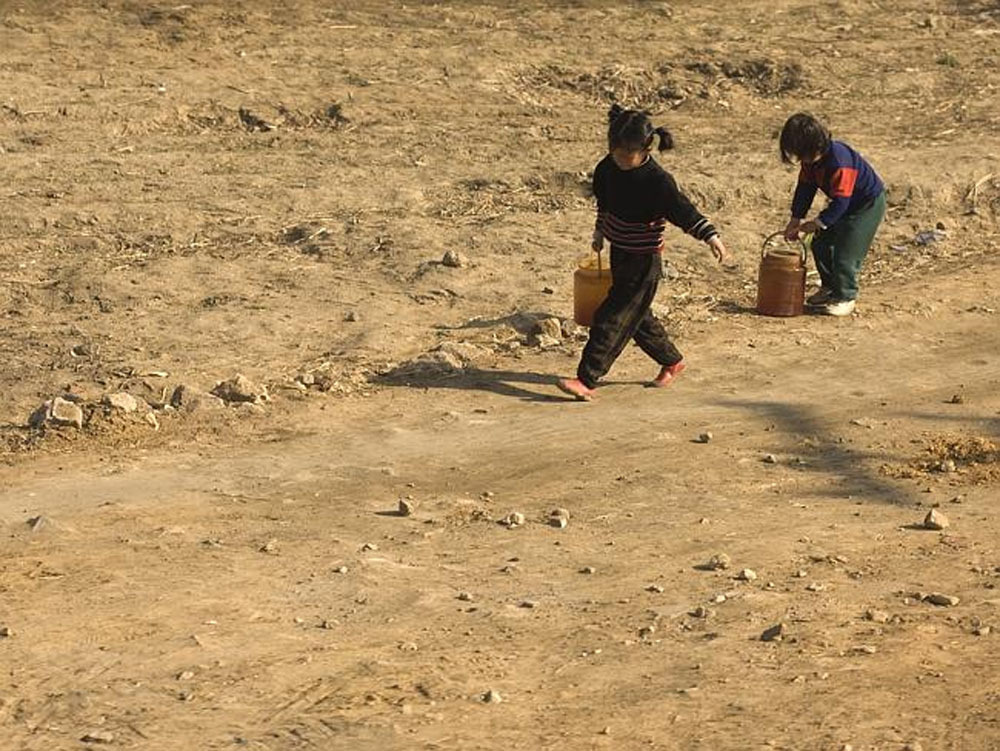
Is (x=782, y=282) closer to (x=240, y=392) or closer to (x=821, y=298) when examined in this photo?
(x=821, y=298)

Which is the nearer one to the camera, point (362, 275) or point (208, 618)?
point (208, 618)

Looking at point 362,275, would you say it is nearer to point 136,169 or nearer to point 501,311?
point 501,311

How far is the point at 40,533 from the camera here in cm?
835

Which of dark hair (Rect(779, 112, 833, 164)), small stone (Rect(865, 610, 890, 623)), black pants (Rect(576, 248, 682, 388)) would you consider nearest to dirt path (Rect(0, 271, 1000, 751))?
small stone (Rect(865, 610, 890, 623))

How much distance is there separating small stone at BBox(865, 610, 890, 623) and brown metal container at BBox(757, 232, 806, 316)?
172 inches

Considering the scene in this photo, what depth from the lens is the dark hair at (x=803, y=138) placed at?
11000 millimetres

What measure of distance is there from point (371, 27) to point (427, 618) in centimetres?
1012

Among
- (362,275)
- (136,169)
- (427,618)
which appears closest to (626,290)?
(362,275)

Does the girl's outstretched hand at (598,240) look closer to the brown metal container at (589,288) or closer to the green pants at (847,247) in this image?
the brown metal container at (589,288)

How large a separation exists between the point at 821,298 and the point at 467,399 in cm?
264

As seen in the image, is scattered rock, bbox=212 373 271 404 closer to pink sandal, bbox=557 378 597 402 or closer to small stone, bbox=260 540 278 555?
pink sandal, bbox=557 378 597 402

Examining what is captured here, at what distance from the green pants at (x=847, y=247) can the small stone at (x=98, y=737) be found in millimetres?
6301

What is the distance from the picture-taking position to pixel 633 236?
1013 cm

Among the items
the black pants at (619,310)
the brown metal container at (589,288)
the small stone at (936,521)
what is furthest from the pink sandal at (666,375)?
the small stone at (936,521)
